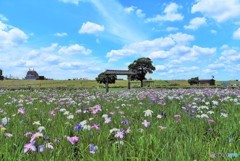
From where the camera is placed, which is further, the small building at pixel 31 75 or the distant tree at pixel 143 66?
the small building at pixel 31 75

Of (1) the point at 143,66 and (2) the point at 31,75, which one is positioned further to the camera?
(2) the point at 31,75

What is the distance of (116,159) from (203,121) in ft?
9.67

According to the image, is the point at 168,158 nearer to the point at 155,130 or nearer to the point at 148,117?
the point at 155,130

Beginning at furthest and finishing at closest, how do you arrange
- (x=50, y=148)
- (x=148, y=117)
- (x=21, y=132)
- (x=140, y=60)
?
(x=140, y=60), (x=148, y=117), (x=21, y=132), (x=50, y=148)

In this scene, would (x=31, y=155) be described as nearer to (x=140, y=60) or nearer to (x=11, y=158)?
(x=11, y=158)

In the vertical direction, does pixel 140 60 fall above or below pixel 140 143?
above

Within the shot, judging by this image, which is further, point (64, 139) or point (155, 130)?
point (155, 130)

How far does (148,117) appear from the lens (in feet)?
20.3

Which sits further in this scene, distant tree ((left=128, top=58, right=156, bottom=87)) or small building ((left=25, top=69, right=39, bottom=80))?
small building ((left=25, top=69, right=39, bottom=80))

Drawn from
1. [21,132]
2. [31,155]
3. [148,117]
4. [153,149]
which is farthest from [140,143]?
[148,117]

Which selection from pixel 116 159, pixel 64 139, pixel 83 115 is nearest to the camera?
pixel 116 159

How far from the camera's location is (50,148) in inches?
141

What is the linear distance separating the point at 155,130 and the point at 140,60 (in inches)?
3092

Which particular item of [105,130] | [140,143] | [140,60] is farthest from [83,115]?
[140,60]
